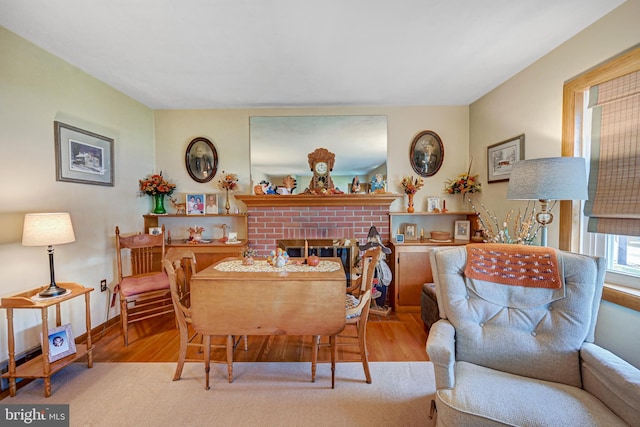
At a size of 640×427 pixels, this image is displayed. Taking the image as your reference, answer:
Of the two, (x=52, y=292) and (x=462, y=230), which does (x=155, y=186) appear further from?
(x=462, y=230)

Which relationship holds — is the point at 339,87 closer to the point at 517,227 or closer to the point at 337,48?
the point at 337,48

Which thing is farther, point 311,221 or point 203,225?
point 203,225

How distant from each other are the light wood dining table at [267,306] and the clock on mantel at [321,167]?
1559 millimetres

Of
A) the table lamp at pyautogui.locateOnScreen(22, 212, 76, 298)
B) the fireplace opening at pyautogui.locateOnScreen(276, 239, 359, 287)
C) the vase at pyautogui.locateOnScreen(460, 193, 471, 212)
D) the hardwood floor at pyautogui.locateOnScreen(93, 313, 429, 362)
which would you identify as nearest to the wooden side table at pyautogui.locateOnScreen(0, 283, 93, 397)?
the table lamp at pyautogui.locateOnScreen(22, 212, 76, 298)

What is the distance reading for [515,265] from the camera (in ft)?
4.82

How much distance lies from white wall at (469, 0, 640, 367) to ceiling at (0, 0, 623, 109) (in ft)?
0.30

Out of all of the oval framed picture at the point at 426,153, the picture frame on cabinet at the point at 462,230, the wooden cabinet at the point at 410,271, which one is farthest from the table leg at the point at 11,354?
the picture frame on cabinet at the point at 462,230

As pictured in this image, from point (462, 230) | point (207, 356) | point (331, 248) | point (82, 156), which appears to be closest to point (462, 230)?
point (462, 230)

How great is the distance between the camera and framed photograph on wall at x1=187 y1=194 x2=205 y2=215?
3229mm

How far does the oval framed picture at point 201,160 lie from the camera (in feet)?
10.7

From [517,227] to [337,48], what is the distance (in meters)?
2.24

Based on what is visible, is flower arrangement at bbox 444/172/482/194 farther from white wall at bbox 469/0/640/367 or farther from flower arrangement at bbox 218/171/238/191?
flower arrangement at bbox 218/171/238/191

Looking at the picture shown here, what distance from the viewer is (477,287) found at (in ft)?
4.87

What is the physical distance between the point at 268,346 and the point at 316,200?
1.63 meters
